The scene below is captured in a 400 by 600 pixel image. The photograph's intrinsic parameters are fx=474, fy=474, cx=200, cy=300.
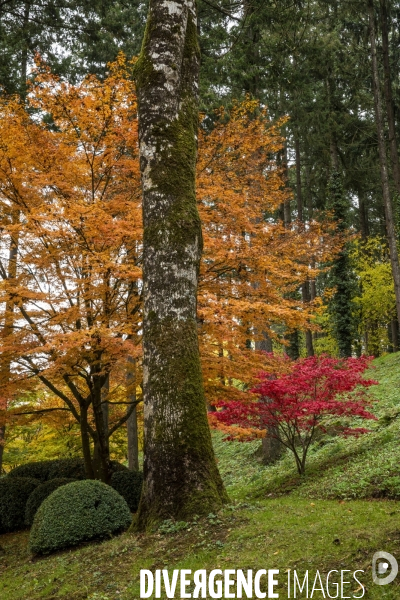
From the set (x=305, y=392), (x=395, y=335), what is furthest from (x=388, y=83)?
(x=305, y=392)

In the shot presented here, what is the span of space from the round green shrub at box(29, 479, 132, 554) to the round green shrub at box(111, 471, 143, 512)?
3.52 m

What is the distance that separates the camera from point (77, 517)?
651 centimetres

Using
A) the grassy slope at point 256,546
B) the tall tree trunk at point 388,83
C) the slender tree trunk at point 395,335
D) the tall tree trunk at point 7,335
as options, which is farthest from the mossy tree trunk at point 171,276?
the slender tree trunk at point 395,335

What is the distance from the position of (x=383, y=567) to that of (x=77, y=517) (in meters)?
4.73

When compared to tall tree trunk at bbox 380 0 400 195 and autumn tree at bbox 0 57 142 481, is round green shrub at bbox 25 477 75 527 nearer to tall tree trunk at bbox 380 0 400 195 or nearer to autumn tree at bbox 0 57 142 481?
autumn tree at bbox 0 57 142 481

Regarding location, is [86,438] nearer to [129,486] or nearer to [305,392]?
[129,486]

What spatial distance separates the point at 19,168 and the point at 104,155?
58.0 inches

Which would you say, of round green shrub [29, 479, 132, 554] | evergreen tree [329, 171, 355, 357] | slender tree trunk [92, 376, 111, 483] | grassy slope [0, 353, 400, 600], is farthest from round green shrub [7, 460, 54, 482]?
evergreen tree [329, 171, 355, 357]

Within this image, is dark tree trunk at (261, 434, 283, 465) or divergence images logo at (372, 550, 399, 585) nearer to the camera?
divergence images logo at (372, 550, 399, 585)

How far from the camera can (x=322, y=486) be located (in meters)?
7.17

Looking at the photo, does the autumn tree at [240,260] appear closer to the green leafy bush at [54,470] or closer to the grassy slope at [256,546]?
the grassy slope at [256,546]

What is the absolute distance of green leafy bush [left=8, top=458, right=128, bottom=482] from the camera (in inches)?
464

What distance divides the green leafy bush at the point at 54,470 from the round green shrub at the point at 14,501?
76cm

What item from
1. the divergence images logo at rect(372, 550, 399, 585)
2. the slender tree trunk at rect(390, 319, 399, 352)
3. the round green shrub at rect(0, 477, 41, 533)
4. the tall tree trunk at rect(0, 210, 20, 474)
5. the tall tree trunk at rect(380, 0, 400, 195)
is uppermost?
the tall tree trunk at rect(380, 0, 400, 195)
